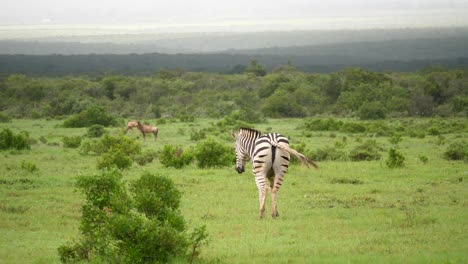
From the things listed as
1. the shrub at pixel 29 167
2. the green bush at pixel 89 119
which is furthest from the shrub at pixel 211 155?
the green bush at pixel 89 119

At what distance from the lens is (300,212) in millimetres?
12484

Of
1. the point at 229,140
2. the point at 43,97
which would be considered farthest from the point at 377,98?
the point at 43,97

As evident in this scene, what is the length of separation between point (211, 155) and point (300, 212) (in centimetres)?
796

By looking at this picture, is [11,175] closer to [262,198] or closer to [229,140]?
[262,198]

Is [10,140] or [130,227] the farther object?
[10,140]

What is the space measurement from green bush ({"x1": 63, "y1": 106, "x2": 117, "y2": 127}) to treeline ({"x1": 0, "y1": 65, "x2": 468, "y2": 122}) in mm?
6764

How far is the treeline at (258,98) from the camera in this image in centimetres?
5259

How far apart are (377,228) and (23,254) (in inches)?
227

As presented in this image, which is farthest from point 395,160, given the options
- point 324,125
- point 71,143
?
point 324,125

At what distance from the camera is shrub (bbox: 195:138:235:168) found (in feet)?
65.5

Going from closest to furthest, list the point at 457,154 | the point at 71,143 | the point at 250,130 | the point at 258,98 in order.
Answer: the point at 250,130 < the point at 457,154 < the point at 71,143 < the point at 258,98

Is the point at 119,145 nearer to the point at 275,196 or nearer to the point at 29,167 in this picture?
the point at 29,167

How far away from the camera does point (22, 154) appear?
24438mm

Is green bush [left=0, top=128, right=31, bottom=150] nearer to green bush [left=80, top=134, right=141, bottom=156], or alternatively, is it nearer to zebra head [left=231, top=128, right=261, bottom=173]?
green bush [left=80, top=134, right=141, bottom=156]
